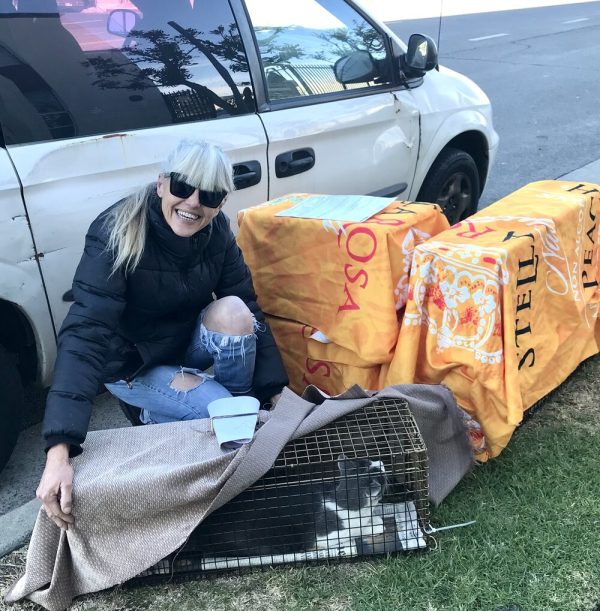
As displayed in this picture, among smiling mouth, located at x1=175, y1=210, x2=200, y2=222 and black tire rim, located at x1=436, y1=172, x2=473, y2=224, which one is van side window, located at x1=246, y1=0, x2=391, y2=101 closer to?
black tire rim, located at x1=436, y1=172, x2=473, y2=224

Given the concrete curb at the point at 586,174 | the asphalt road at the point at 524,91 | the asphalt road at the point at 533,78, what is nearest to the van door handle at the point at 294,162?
the asphalt road at the point at 524,91

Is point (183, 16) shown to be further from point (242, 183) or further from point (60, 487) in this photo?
point (60, 487)

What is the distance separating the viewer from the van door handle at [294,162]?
128 inches

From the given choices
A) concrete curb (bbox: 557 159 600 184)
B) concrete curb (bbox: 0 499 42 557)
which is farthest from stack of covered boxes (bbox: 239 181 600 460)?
concrete curb (bbox: 557 159 600 184)

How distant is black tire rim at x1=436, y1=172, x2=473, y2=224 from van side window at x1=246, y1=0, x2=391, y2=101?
2.75 feet

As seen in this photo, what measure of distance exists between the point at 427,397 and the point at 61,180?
4.97ft

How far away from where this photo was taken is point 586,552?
232 cm

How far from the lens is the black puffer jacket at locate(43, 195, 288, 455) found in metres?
2.17

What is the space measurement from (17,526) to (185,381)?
0.75 metres

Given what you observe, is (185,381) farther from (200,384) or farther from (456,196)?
(456,196)

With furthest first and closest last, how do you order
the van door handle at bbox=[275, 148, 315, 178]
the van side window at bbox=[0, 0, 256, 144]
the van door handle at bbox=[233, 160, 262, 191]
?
the van door handle at bbox=[275, 148, 315, 178] → the van door handle at bbox=[233, 160, 262, 191] → the van side window at bbox=[0, 0, 256, 144]

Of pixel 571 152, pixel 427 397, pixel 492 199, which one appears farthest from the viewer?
pixel 571 152

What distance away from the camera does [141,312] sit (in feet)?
8.41

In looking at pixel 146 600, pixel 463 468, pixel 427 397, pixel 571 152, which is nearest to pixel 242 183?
pixel 427 397
